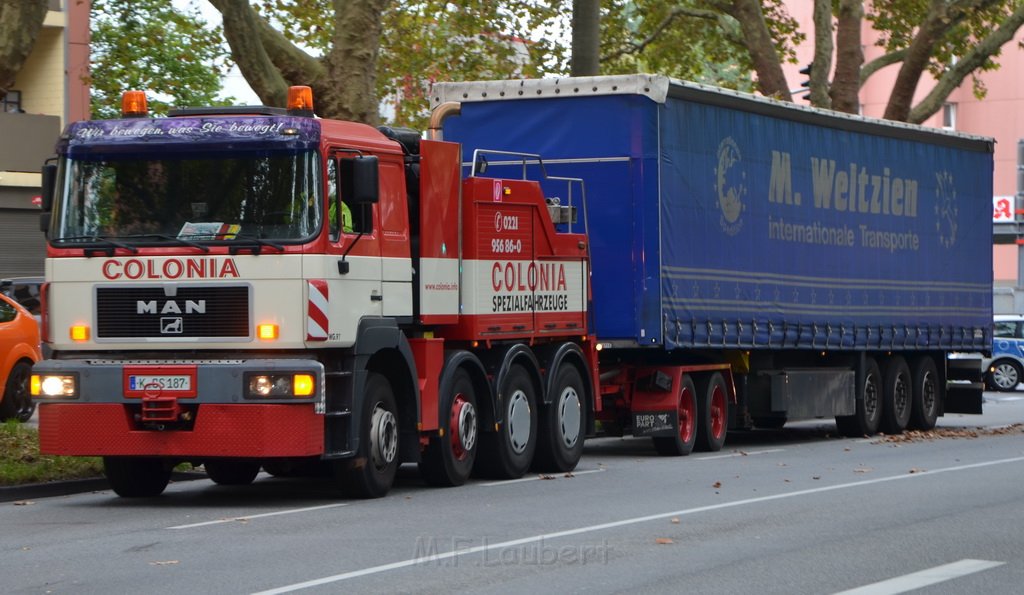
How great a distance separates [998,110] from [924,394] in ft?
136

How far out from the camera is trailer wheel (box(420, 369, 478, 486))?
48.1 feet

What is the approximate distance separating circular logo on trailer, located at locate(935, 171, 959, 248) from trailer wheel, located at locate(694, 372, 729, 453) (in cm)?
621

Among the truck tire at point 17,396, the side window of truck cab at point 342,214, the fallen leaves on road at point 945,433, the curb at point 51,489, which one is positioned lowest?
the fallen leaves on road at point 945,433

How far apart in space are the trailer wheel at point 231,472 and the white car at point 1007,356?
2674 cm

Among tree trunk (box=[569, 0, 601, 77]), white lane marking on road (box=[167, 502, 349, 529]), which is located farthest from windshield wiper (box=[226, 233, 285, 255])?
tree trunk (box=[569, 0, 601, 77])

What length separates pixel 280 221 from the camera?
1285 cm

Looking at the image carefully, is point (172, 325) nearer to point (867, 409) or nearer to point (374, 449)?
point (374, 449)

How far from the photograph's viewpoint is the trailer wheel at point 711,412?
19.5 m

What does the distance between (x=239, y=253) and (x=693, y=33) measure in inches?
1099

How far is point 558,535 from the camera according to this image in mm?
11125

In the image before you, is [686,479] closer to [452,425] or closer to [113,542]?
[452,425]

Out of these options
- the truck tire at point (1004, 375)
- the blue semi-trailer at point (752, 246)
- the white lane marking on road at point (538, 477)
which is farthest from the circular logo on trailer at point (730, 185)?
the truck tire at point (1004, 375)

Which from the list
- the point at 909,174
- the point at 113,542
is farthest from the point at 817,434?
the point at 113,542

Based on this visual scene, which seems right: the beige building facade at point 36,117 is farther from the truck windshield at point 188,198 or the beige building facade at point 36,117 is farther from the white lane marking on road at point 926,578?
the white lane marking on road at point 926,578
